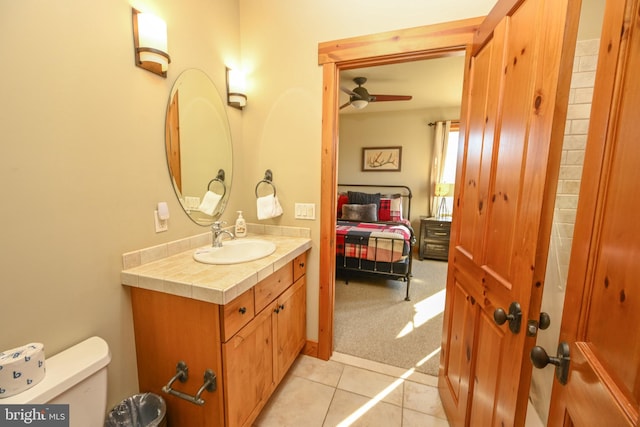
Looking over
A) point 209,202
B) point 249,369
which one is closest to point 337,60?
point 209,202

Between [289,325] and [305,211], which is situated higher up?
[305,211]

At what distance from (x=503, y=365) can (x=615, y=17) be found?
1.01 metres

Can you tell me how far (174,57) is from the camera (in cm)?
150

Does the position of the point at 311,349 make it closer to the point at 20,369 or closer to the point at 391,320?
the point at 391,320

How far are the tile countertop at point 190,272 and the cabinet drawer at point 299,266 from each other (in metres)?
0.13

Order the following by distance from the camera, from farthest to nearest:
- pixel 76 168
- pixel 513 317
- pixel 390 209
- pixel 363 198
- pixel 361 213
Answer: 1. pixel 363 198
2. pixel 390 209
3. pixel 361 213
4. pixel 76 168
5. pixel 513 317

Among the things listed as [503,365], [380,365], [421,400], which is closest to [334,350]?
[380,365]

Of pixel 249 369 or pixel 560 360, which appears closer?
pixel 560 360

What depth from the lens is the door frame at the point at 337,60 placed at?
154 cm

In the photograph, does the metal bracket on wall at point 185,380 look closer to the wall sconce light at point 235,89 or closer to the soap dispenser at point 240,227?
the soap dispenser at point 240,227

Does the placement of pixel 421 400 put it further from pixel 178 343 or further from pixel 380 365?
pixel 178 343

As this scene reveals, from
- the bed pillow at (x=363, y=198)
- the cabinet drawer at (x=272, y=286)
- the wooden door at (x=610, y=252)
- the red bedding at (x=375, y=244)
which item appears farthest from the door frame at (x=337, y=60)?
the bed pillow at (x=363, y=198)

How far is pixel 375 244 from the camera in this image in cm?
319

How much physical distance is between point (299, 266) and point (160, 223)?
35.4 inches
